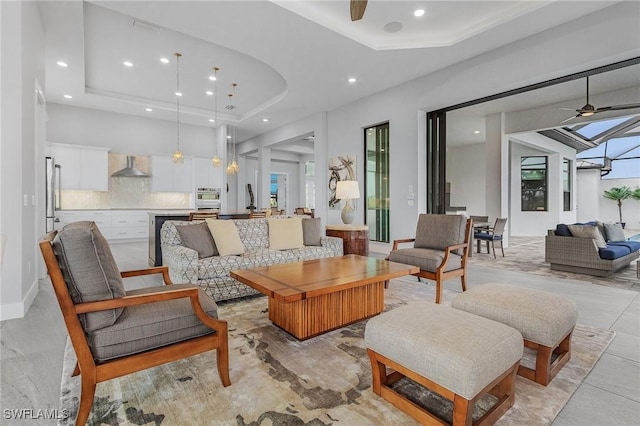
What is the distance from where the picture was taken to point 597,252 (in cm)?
451

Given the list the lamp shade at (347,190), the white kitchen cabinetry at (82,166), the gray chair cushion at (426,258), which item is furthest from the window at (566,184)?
the white kitchen cabinetry at (82,166)

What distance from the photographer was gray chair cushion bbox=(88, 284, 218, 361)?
4.99 ft

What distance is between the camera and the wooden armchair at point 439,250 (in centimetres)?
347

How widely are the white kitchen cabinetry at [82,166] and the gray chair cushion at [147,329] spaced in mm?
7515

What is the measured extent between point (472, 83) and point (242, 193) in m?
9.28

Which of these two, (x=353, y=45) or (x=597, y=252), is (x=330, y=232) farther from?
(x=597, y=252)

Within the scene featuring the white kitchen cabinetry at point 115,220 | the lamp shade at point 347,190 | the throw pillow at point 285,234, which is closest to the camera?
the throw pillow at point 285,234

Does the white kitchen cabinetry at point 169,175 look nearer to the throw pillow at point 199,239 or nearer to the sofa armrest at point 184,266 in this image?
the throw pillow at point 199,239

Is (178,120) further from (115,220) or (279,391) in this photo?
(279,391)

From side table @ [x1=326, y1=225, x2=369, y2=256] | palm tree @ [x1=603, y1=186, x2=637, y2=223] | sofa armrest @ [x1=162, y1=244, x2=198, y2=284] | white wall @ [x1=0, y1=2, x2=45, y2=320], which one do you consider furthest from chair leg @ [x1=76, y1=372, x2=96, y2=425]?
palm tree @ [x1=603, y1=186, x2=637, y2=223]

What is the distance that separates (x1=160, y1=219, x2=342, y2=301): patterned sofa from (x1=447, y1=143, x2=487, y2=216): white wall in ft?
27.5

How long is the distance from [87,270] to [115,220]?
24.8 ft

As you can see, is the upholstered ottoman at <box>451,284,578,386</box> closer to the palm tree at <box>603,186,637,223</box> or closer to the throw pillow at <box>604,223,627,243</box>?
the throw pillow at <box>604,223,627,243</box>

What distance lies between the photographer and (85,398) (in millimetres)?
1423
